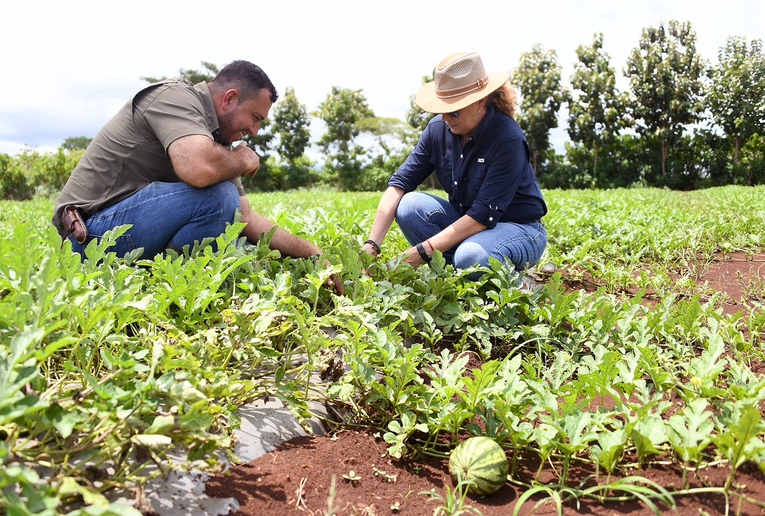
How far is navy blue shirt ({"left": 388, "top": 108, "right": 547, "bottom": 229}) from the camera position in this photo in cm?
392

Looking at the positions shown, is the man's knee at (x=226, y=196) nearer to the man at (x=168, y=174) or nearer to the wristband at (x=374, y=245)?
the man at (x=168, y=174)

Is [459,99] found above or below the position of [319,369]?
above

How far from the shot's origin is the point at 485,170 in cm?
403

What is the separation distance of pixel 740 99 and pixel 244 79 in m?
34.8

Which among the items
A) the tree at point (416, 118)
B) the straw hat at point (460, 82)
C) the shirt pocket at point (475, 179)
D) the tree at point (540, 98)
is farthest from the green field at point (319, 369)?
the tree at point (416, 118)

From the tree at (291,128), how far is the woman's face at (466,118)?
41.8 m

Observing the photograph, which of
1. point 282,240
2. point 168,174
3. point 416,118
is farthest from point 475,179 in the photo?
point 416,118

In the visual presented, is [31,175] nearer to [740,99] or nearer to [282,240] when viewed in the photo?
[282,240]

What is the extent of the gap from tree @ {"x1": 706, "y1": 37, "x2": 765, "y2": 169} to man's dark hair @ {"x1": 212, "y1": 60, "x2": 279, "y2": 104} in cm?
3274

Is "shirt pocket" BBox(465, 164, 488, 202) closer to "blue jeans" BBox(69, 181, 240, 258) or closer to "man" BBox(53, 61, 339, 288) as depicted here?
"man" BBox(53, 61, 339, 288)

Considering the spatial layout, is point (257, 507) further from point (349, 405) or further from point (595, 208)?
point (595, 208)

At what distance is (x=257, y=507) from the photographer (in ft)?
5.71

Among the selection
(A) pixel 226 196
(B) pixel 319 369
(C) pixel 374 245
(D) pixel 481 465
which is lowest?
→ (D) pixel 481 465

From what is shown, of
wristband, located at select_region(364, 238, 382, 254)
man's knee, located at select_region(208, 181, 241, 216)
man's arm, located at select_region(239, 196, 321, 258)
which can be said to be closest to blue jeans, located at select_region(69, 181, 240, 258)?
man's knee, located at select_region(208, 181, 241, 216)
